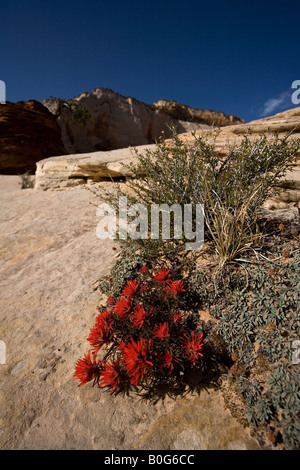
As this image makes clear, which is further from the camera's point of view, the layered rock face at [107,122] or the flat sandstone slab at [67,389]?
the layered rock face at [107,122]

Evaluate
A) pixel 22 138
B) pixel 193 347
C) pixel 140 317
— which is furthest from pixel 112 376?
pixel 22 138

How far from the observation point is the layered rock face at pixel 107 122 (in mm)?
19609

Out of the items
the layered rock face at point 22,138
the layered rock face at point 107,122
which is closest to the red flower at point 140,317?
the layered rock face at point 22,138

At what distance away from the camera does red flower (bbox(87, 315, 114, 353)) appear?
161 cm

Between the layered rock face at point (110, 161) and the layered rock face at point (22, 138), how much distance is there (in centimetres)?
960

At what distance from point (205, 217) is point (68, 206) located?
3.38 m

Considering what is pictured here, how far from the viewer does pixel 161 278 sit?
1964mm

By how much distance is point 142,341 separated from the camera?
1.51m

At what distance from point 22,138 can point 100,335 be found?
56.1 feet

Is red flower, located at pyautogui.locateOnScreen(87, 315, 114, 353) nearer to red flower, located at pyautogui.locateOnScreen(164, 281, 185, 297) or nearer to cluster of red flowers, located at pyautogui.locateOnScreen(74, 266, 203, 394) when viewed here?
cluster of red flowers, located at pyautogui.locateOnScreen(74, 266, 203, 394)

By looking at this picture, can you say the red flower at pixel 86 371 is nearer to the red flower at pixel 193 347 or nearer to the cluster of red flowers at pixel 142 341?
the cluster of red flowers at pixel 142 341

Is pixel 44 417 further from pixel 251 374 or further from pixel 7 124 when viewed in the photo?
pixel 7 124

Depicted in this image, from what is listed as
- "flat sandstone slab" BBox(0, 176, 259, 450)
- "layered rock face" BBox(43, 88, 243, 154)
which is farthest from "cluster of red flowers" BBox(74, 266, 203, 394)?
"layered rock face" BBox(43, 88, 243, 154)

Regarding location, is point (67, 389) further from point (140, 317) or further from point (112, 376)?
point (140, 317)
